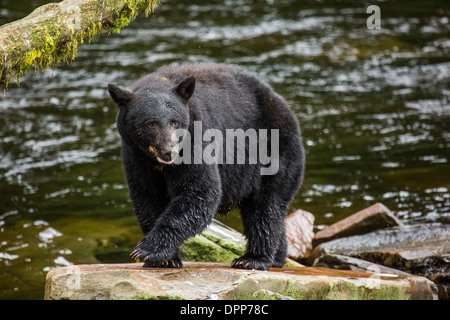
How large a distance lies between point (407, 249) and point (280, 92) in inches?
275

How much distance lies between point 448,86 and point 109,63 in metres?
8.16

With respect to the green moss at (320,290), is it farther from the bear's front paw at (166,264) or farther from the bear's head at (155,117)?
the bear's head at (155,117)

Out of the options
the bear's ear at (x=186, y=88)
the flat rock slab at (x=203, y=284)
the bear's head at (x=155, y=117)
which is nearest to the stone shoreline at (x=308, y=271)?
the flat rock slab at (x=203, y=284)

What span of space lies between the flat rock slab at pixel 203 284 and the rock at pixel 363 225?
116 inches

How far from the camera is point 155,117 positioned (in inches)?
214

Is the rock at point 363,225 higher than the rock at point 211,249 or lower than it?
lower

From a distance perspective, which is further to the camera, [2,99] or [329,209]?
[2,99]

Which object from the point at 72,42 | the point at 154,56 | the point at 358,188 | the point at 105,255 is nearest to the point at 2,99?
the point at 154,56

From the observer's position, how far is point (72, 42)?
6.02 meters

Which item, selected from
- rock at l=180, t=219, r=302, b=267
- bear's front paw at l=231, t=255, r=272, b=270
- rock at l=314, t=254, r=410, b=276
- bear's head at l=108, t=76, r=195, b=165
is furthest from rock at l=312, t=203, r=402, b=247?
bear's head at l=108, t=76, r=195, b=165

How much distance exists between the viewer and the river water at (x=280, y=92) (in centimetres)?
995

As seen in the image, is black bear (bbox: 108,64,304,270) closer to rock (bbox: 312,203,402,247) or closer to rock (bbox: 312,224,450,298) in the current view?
rock (bbox: 312,224,450,298)

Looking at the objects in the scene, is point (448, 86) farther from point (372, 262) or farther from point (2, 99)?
point (2, 99)

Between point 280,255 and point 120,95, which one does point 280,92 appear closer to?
point 280,255
